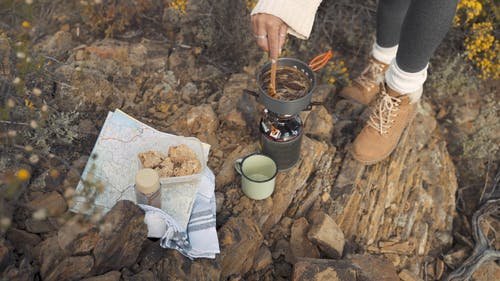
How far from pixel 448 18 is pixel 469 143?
1595 millimetres

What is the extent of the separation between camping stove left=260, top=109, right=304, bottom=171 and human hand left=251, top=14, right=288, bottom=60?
493 millimetres

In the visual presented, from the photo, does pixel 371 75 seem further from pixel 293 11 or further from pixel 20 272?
pixel 20 272

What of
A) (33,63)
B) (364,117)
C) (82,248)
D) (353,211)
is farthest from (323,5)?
(82,248)

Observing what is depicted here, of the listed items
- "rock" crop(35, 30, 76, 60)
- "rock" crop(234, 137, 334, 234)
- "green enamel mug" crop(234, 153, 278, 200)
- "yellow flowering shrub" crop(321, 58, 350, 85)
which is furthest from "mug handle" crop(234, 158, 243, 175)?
"rock" crop(35, 30, 76, 60)

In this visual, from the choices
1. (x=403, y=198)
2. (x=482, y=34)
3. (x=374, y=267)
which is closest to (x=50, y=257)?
(x=374, y=267)

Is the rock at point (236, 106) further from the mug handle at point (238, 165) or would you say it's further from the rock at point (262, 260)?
the rock at point (262, 260)

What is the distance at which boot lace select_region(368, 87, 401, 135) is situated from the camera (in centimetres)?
283

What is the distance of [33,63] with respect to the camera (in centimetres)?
247

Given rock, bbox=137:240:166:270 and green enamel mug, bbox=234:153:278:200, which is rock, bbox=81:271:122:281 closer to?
rock, bbox=137:240:166:270

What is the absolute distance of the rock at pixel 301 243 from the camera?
2604 millimetres

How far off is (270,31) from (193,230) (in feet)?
3.67

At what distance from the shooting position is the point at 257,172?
2.75 meters

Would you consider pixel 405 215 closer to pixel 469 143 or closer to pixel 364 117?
pixel 364 117

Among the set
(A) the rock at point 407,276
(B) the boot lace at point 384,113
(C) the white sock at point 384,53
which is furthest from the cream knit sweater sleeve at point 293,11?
(A) the rock at point 407,276
